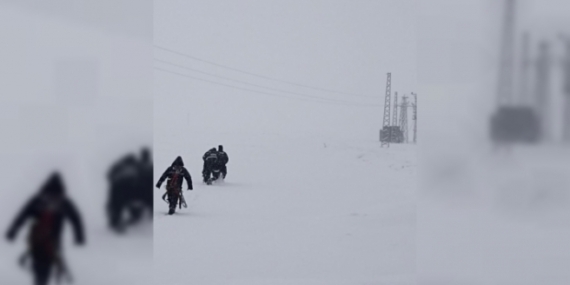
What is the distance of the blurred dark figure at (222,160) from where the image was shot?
459cm

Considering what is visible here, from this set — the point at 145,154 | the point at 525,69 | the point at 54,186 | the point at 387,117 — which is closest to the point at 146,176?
the point at 145,154

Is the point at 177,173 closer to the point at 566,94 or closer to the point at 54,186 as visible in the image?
the point at 54,186

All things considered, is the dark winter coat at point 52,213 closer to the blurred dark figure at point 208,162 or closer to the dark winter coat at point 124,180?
the dark winter coat at point 124,180

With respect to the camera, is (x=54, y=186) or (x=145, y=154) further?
(x=145, y=154)

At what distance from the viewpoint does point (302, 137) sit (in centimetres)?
488

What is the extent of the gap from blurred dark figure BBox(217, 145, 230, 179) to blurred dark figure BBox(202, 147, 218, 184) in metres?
0.04

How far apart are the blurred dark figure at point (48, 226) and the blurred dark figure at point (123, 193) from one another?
0.69 feet

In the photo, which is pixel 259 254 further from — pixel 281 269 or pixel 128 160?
pixel 128 160

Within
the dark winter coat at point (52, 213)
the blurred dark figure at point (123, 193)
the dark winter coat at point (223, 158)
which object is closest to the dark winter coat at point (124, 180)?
the blurred dark figure at point (123, 193)

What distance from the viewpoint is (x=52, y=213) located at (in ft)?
10.5

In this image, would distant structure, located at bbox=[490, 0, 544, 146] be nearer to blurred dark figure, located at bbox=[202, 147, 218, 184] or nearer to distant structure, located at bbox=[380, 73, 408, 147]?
distant structure, located at bbox=[380, 73, 408, 147]

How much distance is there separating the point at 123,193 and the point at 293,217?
167 cm

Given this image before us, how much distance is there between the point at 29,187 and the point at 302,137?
2463 millimetres

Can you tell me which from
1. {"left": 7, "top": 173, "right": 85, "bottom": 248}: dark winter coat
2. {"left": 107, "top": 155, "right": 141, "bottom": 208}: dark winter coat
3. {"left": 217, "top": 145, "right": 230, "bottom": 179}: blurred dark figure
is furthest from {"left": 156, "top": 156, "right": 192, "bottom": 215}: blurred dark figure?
{"left": 7, "top": 173, "right": 85, "bottom": 248}: dark winter coat
